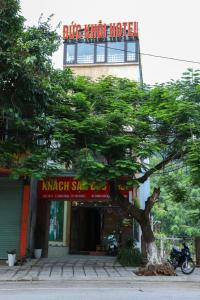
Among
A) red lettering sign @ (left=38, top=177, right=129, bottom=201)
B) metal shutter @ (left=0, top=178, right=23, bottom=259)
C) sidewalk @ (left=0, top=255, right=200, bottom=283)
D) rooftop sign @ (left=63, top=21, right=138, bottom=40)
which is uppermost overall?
rooftop sign @ (left=63, top=21, right=138, bottom=40)

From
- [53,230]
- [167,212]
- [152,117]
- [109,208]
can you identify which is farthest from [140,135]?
[167,212]

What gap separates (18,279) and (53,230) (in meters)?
10.2

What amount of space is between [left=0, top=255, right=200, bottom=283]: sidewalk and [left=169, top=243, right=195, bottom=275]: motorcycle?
0.23m

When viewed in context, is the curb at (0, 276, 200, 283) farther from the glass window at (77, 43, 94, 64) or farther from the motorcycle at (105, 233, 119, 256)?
the glass window at (77, 43, 94, 64)

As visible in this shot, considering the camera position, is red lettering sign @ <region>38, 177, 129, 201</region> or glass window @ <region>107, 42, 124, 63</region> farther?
glass window @ <region>107, 42, 124, 63</region>

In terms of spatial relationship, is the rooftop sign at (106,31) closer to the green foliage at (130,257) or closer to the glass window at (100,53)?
the glass window at (100,53)

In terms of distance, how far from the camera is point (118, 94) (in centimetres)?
1469

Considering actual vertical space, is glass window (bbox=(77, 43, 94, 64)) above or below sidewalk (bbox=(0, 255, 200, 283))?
above

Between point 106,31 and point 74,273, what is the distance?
1903 cm

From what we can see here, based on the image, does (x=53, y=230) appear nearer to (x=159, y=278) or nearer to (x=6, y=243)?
(x=6, y=243)

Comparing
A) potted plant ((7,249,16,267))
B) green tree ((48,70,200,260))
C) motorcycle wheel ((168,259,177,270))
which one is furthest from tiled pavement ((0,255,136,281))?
green tree ((48,70,200,260))

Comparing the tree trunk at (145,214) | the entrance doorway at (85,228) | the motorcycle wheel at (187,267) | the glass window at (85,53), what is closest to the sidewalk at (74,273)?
the motorcycle wheel at (187,267)

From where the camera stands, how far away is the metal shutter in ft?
50.0

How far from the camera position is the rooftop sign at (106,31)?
89.8 feet
